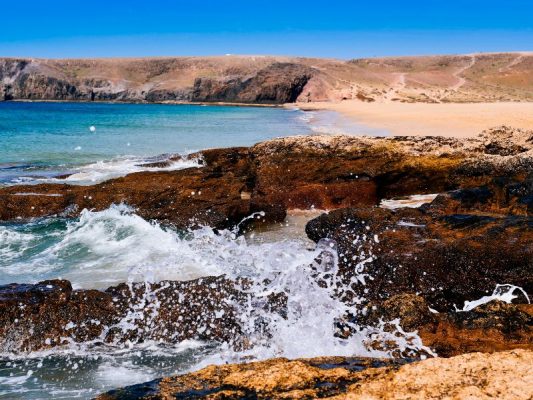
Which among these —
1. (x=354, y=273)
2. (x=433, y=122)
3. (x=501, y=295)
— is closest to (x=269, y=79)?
(x=433, y=122)

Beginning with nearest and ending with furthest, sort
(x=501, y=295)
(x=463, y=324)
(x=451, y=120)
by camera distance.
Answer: (x=463, y=324) → (x=501, y=295) → (x=451, y=120)

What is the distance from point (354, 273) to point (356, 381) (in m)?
2.75

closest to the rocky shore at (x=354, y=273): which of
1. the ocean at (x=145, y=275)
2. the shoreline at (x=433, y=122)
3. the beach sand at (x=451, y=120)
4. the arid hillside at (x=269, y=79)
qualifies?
the ocean at (x=145, y=275)

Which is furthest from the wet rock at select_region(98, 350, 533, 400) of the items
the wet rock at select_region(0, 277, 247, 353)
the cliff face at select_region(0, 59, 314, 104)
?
the cliff face at select_region(0, 59, 314, 104)

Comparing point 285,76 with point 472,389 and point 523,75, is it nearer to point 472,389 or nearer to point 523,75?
point 523,75

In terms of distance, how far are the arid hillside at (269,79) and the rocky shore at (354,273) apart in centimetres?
7243

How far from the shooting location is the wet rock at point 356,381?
2.09 metres

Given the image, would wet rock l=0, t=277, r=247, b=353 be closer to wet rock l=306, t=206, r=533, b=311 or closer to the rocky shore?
the rocky shore

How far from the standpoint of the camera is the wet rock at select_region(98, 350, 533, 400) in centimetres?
209

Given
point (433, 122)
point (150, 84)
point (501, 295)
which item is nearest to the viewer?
point (501, 295)

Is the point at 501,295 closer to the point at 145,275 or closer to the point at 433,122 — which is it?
the point at 145,275

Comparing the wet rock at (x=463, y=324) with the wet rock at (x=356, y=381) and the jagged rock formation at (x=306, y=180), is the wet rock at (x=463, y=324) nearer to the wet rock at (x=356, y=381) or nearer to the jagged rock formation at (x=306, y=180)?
the wet rock at (x=356, y=381)

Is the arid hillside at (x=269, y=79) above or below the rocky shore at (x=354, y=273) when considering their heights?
above

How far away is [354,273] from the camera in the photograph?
199 inches
